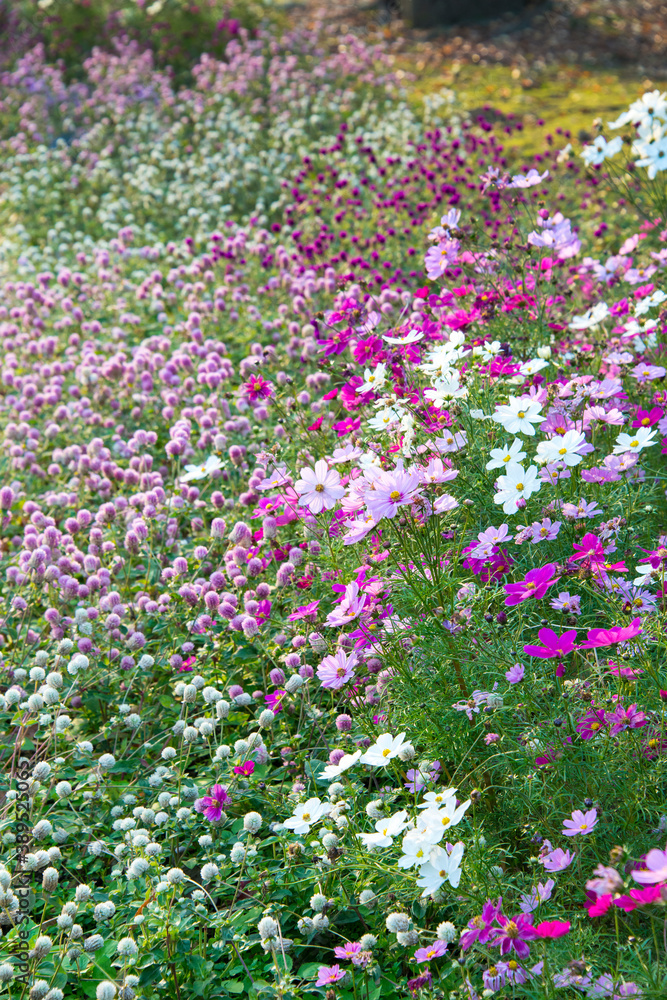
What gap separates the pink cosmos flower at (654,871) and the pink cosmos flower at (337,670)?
40.0 inches

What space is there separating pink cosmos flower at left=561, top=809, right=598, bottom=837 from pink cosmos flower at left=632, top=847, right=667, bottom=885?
0.43 meters

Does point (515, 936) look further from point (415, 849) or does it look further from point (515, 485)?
point (515, 485)

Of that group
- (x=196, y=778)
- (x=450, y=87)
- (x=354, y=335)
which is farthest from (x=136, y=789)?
(x=450, y=87)

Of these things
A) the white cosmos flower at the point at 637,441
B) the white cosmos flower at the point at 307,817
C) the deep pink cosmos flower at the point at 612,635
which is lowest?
the white cosmos flower at the point at 307,817

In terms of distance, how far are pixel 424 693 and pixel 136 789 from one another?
1.18 metres

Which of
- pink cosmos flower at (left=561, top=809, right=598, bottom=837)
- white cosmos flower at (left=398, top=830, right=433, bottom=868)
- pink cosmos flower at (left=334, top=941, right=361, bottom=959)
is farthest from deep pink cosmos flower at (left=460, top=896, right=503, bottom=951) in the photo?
pink cosmos flower at (left=334, top=941, right=361, bottom=959)

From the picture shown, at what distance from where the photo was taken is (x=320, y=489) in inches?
107

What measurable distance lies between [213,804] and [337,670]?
0.59 m

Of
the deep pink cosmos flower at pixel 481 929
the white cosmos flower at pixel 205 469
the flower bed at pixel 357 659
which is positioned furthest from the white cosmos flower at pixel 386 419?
the deep pink cosmos flower at pixel 481 929

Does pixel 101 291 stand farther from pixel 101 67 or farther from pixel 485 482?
pixel 101 67

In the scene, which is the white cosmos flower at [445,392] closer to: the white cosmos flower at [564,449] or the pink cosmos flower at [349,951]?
the white cosmos flower at [564,449]

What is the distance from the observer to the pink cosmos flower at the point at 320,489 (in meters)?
2.70

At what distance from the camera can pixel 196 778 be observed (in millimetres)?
3035

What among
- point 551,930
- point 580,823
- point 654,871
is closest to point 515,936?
point 551,930
